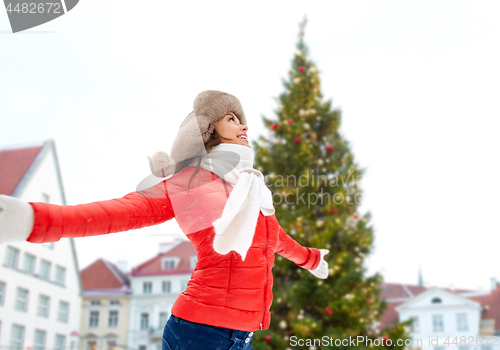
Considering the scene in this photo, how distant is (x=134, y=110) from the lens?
0.94 metres

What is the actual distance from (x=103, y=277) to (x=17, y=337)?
12.7 ft

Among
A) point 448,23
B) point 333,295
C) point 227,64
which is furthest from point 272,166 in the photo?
point 448,23

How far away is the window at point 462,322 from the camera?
12.9 m

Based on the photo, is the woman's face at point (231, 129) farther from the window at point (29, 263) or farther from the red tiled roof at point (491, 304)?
the red tiled roof at point (491, 304)

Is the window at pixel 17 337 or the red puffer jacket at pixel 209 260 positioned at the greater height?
the red puffer jacket at pixel 209 260

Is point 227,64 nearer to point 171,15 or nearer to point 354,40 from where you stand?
point 171,15

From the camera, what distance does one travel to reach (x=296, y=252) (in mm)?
1051

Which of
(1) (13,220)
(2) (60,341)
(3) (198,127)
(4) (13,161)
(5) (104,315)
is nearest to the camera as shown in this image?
(1) (13,220)

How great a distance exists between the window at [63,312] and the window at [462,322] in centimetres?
1182

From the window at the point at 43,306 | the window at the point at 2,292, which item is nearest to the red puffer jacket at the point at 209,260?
the window at the point at 2,292

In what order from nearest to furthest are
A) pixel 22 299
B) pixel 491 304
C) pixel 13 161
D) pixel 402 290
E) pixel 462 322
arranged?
pixel 13 161, pixel 22 299, pixel 491 304, pixel 462 322, pixel 402 290

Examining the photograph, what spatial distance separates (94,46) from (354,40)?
6.32m

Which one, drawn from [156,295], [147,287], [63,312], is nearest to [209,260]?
[63,312]

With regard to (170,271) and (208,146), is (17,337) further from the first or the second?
(208,146)
